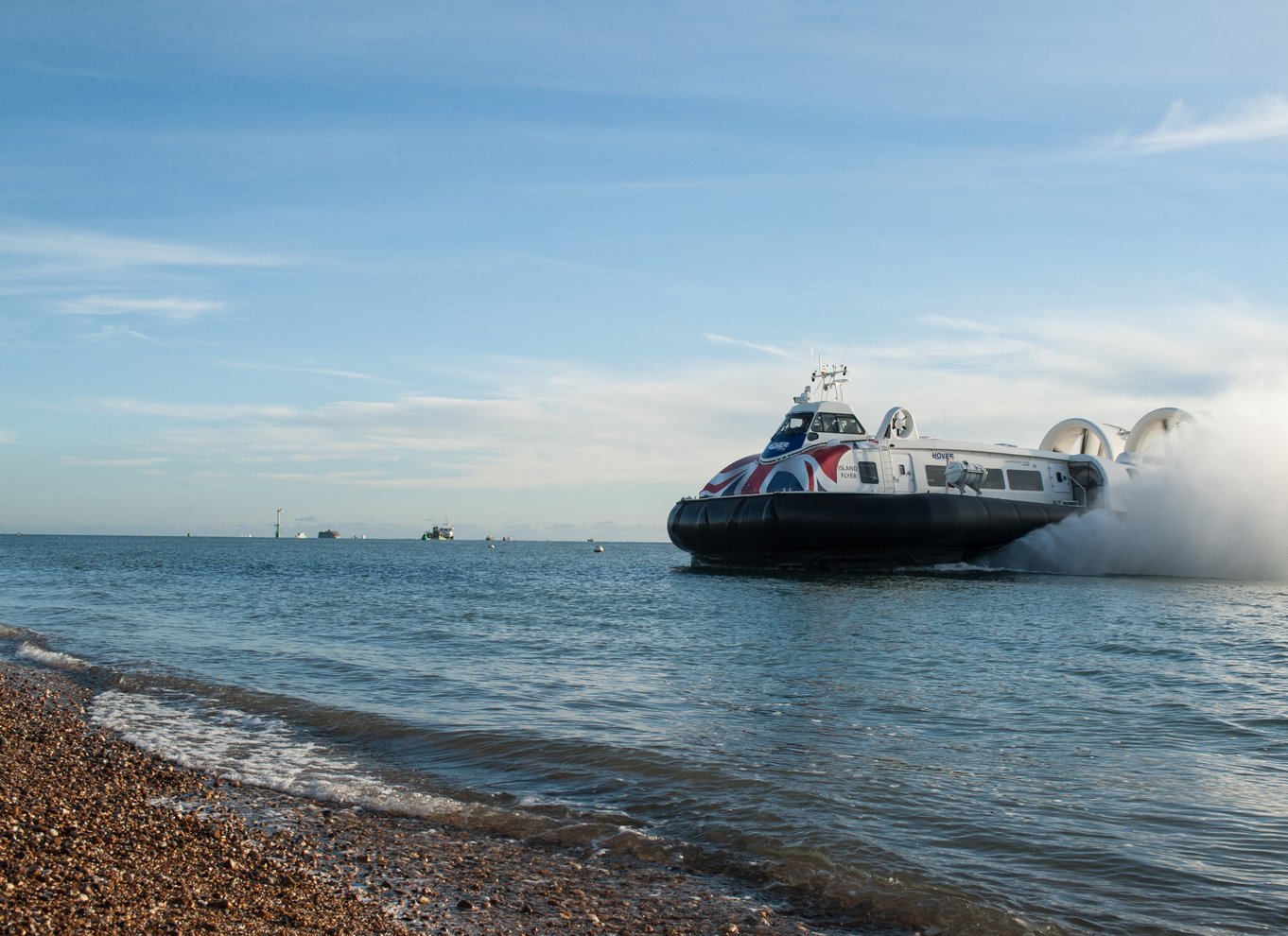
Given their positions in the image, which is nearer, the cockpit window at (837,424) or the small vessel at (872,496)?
the small vessel at (872,496)

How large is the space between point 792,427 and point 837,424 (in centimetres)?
115

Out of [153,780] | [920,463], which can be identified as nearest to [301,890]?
[153,780]

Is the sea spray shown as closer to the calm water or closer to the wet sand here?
the calm water

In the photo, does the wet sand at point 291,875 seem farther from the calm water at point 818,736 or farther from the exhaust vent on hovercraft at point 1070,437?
the exhaust vent on hovercraft at point 1070,437

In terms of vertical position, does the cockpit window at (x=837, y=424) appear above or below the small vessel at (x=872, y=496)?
above

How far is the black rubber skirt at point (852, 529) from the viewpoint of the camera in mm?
23141

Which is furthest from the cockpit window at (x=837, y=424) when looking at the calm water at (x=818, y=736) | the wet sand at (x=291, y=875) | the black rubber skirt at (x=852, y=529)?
the wet sand at (x=291, y=875)

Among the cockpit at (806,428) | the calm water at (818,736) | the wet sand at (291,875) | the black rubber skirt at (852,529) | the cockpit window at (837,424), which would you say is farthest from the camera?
the cockpit window at (837,424)

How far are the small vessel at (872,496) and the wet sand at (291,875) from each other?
1853cm

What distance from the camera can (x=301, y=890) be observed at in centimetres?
400

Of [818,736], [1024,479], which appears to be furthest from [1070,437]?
A: [818,736]

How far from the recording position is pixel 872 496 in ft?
77.4

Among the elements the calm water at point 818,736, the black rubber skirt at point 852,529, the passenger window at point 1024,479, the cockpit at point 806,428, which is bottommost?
the calm water at point 818,736

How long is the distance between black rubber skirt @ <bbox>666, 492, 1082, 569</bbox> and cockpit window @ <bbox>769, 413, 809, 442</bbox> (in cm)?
235
